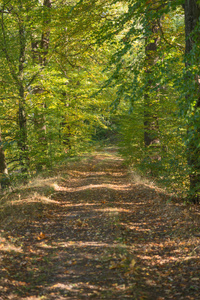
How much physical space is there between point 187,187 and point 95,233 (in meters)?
3.00

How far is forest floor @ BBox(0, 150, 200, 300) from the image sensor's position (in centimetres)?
408

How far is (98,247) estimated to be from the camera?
5578 mm

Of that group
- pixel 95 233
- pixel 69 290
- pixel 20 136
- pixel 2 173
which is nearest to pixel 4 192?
pixel 2 173

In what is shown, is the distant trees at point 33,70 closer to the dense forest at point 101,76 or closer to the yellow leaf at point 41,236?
the dense forest at point 101,76

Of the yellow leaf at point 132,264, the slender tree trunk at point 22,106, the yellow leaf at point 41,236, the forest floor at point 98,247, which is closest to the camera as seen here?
the forest floor at point 98,247

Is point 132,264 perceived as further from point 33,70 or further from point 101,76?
point 101,76

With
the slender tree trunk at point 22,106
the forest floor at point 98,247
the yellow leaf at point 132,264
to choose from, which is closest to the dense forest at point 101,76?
the slender tree trunk at point 22,106

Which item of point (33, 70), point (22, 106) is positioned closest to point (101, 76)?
point (33, 70)

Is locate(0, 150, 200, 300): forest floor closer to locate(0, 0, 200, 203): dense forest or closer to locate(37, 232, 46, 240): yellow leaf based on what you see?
locate(37, 232, 46, 240): yellow leaf

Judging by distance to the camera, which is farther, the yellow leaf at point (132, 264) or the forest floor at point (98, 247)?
the yellow leaf at point (132, 264)

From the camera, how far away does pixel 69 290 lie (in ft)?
13.4

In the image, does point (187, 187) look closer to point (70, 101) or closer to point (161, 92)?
point (161, 92)

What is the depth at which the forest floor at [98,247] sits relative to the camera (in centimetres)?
408

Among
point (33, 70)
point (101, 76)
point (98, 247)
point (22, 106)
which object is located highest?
point (101, 76)
